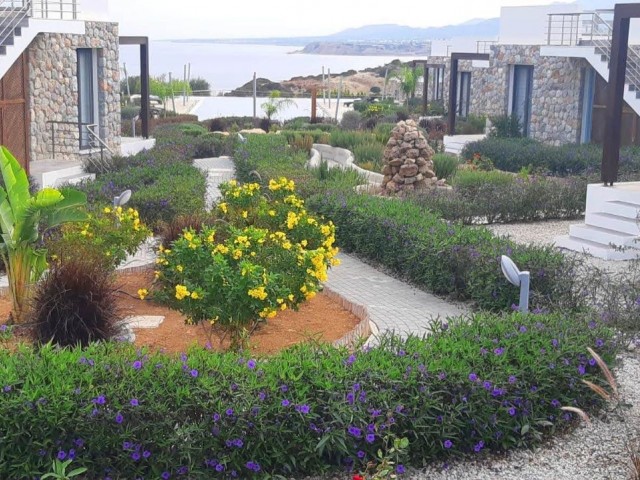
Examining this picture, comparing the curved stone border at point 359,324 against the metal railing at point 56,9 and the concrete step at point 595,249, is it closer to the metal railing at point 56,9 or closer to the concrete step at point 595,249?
the concrete step at point 595,249

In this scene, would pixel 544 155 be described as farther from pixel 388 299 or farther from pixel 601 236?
pixel 388 299

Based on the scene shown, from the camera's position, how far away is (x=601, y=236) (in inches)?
547

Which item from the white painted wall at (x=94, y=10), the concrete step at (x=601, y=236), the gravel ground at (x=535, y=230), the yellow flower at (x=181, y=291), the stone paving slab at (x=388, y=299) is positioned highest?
the white painted wall at (x=94, y=10)

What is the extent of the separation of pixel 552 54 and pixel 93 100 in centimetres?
1167

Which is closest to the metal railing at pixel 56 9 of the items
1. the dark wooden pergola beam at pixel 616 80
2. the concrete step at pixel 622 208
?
the dark wooden pergola beam at pixel 616 80

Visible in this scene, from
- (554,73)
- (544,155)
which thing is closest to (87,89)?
(544,155)

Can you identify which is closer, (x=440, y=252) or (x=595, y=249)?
(x=440, y=252)

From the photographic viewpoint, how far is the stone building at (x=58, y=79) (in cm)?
1911

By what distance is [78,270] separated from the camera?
8.20m

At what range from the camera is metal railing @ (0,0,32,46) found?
60.2 ft

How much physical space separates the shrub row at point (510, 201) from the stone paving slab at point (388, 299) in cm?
356

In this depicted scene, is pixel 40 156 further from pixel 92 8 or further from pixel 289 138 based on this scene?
pixel 289 138

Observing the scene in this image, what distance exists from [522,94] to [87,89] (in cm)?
1337

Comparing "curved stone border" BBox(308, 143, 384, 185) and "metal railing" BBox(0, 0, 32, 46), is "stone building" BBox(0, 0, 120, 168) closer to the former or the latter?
"metal railing" BBox(0, 0, 32, 46)
